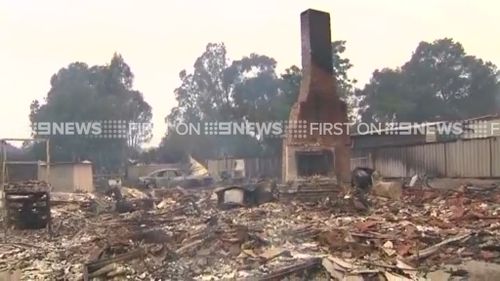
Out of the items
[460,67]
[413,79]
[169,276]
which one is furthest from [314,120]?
[460,67]

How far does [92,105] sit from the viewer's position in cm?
3634

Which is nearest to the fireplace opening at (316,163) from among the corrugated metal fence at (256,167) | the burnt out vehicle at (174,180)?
the burnt out vehicle at (174,180)

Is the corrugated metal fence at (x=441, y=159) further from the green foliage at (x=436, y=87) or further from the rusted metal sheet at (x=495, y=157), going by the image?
the green foliage at (x=436, y=87)

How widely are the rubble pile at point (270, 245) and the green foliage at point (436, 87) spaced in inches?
1107

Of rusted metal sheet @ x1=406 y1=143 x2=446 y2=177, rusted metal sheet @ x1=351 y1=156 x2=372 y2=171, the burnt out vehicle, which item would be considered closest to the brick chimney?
rusted metal sheet @ x1=406 y1=143 x2=446 y2=177

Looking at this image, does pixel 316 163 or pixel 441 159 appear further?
pixel 441 159

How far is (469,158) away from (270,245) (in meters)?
11.1

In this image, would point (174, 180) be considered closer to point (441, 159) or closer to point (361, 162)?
point (361, 162)

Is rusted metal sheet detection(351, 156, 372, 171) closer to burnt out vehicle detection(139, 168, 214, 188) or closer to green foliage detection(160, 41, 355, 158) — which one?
burnt out vehicle detection(139, 168, 214, 188)

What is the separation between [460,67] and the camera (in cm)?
4350

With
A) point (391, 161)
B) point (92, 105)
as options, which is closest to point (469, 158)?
point (391, 161)

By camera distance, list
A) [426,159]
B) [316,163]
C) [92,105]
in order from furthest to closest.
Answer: [92,105], [426,159], [316,163]

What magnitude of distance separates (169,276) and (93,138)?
102ft

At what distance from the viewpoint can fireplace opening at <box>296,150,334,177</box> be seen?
17.4 meters
